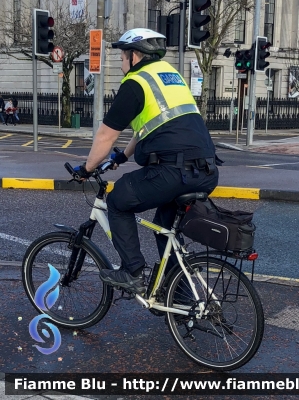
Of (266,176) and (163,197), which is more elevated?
(163,197)

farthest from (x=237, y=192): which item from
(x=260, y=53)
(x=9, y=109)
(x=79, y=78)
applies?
(x=79, y=78)

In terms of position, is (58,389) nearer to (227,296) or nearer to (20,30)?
(227,296)

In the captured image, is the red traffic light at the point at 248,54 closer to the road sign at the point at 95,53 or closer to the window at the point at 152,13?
the road sign at the point at 95,53

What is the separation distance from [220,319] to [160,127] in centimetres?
117

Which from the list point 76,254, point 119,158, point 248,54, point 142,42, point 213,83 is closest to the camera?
point 142,42

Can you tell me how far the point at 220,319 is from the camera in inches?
141

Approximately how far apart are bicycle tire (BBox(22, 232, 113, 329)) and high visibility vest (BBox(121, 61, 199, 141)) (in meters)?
0.98

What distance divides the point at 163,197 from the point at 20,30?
32617 millimetres

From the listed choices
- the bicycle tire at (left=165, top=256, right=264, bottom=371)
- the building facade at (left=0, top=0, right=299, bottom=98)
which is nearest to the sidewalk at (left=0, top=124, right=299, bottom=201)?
the bicycle tire at (left=165, top=256, right=264, bottom=371)

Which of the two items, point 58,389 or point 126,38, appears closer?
point 58,389

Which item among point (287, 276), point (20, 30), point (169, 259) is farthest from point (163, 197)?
point (20, 30)

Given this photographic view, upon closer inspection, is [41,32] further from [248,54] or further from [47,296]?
[47,296]

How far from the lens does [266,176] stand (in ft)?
41.6

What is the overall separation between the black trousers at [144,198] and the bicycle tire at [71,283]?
33cm
